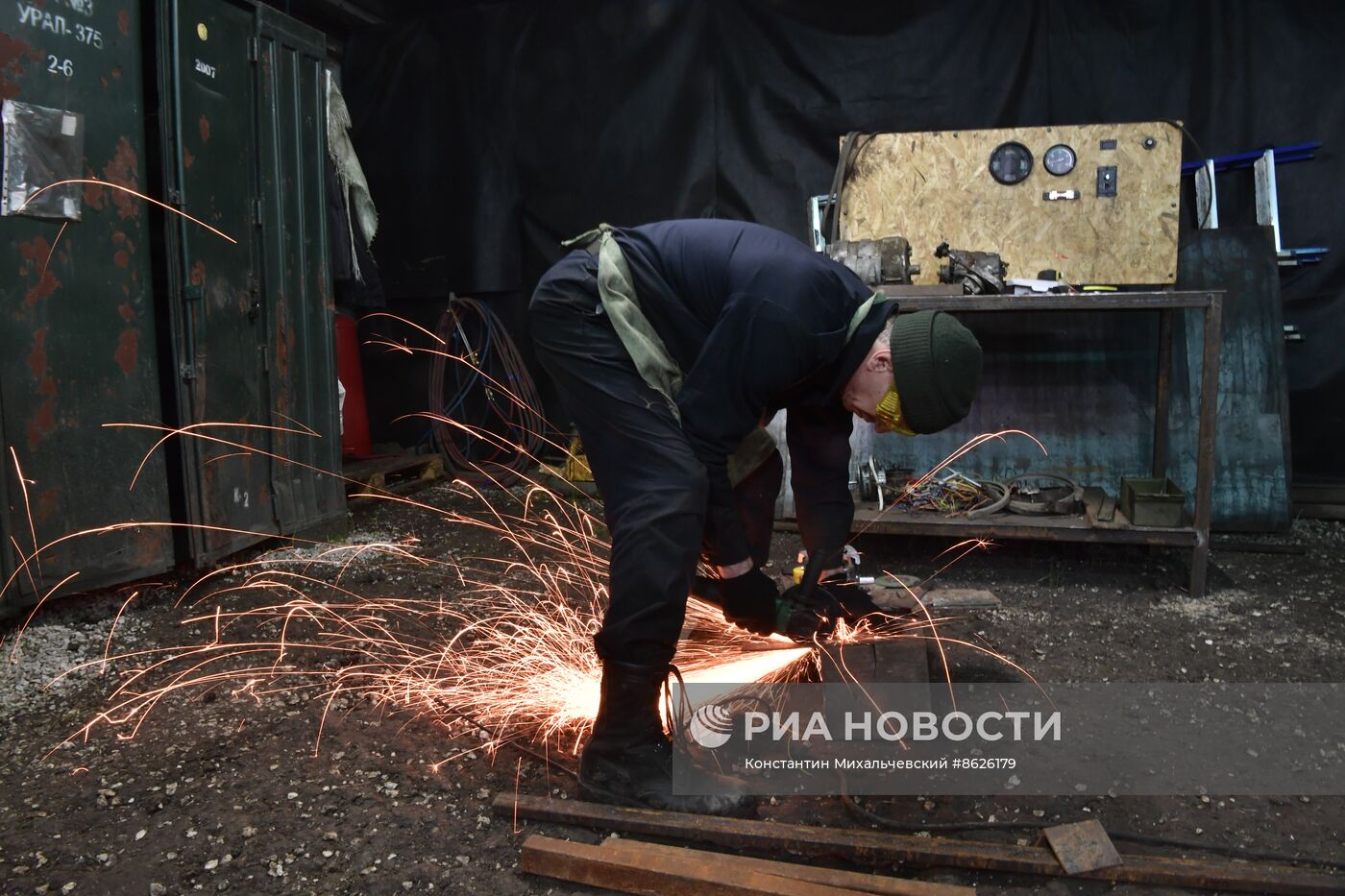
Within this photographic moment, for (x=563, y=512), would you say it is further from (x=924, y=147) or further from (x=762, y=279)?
(x=762, y=279)

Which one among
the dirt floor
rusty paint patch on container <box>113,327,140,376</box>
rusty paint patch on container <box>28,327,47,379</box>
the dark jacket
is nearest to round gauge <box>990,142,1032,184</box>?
the dirt floor

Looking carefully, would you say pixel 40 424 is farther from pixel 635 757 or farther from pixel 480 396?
pixel 480 396

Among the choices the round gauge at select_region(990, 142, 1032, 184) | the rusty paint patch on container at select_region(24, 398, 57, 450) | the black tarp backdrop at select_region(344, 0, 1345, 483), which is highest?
the black tarp backdrop at select_region(344, 0, 1345, 483)

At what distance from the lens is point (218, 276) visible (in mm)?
4141

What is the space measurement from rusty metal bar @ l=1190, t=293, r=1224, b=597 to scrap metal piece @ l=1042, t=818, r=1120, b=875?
7.30ft

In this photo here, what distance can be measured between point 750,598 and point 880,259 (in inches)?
93.6

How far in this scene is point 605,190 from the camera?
20.9ft

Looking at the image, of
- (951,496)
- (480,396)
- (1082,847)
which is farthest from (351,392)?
(1082,847)

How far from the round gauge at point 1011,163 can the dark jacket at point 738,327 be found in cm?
270

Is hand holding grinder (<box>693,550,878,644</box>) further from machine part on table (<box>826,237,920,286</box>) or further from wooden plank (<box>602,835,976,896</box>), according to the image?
machine part on table (<box>826,237,920,286</box>)

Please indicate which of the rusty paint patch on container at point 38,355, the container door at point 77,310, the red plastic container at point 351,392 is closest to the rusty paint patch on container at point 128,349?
the container door at point 77,310

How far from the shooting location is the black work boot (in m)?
2.32

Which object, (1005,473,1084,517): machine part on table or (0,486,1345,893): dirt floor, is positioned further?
(1005,473,1084,517): machine part on table

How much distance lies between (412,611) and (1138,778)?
2654 millimetres
